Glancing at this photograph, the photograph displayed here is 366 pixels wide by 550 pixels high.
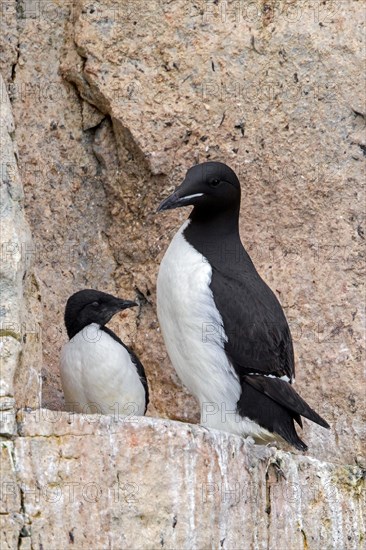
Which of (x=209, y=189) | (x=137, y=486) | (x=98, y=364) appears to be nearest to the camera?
(x=137, y=486)

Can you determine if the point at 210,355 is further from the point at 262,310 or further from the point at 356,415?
the point at 356,415

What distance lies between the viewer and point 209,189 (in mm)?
7336

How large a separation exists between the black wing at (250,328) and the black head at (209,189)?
1.32ft

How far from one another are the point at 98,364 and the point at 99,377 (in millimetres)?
71

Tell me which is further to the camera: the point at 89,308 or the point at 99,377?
the point at 89,308

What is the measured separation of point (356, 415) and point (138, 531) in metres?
2.25

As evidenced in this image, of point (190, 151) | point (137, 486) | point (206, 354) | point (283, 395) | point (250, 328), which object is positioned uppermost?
point (190, 151)

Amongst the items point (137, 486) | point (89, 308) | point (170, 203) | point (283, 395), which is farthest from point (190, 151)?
point (137, 486)

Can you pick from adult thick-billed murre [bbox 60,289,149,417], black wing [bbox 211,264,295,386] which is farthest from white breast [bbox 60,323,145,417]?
black wing [bbox 211,264,295,386]

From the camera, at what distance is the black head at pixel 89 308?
742 cm

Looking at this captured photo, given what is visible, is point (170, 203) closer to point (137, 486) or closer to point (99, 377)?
point (99, 377)

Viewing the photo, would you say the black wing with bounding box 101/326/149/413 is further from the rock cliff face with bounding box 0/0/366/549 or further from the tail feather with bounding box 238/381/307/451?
the tail feather with bounding box 238/381/307/451

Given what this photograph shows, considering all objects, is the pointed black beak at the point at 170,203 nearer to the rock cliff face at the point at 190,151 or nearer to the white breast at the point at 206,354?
the white breast at the point at 206,354

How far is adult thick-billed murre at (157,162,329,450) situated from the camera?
7.03 meters
